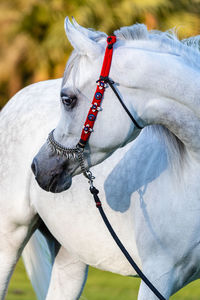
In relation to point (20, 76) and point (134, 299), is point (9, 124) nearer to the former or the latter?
point (134, 299)

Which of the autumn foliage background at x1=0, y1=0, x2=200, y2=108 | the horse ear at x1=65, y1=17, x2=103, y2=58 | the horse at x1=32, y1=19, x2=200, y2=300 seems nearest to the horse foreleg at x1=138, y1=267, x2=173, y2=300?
the horse at x1=32, y1=19, x2=200, y2=300

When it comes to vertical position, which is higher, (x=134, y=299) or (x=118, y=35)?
(x=118, y=35)

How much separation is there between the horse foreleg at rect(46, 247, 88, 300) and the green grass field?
1.54 meters

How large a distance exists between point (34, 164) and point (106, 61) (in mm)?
658

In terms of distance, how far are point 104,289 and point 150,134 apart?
480 cm

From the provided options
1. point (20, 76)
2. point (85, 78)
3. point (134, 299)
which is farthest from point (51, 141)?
point (20, 76)

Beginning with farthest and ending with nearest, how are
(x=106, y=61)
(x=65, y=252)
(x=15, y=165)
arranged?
(x=65, y=252) < (x=15, y=165) < (x=106, y=61)

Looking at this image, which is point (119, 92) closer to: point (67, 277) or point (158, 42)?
point (158, 42)

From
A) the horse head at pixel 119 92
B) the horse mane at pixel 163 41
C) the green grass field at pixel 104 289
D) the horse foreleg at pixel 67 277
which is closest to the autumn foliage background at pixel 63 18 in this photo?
the green grass field at pixel 104 289

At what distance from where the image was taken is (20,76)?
1825cm

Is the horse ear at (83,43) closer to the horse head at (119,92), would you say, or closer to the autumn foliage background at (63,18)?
the horse head at (119,92)

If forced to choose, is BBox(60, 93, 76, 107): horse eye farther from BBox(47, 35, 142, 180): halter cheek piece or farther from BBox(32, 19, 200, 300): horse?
BBox(47, 35, 142, 180): halter cheek piece

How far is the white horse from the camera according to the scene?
3.02 m

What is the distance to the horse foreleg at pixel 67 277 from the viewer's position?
4363 millimetres
